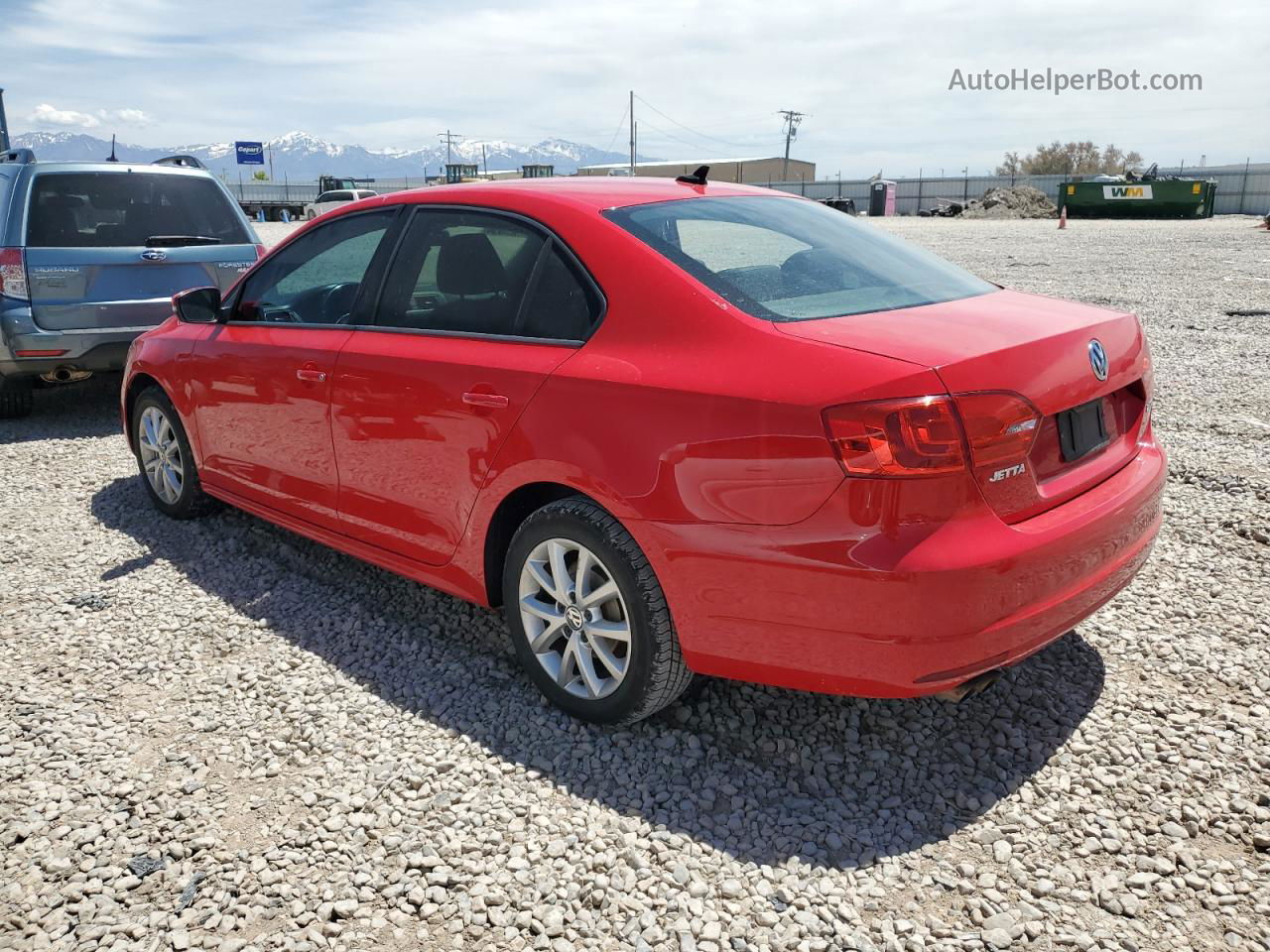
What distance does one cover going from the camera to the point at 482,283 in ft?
11.5

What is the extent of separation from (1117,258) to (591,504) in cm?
2004

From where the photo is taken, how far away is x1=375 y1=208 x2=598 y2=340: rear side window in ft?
10.5

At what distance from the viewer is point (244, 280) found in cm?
468

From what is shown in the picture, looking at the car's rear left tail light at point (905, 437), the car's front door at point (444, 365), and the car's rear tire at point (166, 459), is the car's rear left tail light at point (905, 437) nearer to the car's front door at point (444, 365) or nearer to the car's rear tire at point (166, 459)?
the car's front door at point (444, 365)

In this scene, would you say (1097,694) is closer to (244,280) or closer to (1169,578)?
(1169,578)

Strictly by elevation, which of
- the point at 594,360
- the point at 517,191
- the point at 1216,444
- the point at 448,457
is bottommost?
the point at 1216,444

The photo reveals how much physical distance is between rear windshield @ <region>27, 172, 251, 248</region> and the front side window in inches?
140

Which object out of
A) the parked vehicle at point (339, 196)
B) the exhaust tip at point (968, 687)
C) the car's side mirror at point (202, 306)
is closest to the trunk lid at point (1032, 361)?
the exhaust tip at point (968, 687)

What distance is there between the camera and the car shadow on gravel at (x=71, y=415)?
763 centimetres

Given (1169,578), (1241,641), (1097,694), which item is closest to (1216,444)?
(1169,578)

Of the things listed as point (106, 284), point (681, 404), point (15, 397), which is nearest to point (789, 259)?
point (681, 404)

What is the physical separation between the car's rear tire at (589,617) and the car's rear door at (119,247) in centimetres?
538

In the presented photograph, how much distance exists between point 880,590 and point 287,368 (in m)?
2.76

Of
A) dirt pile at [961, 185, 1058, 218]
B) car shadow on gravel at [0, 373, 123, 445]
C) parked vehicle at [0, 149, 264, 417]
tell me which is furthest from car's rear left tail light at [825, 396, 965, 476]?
dirt pile at [961, 185, 1058, 218]
